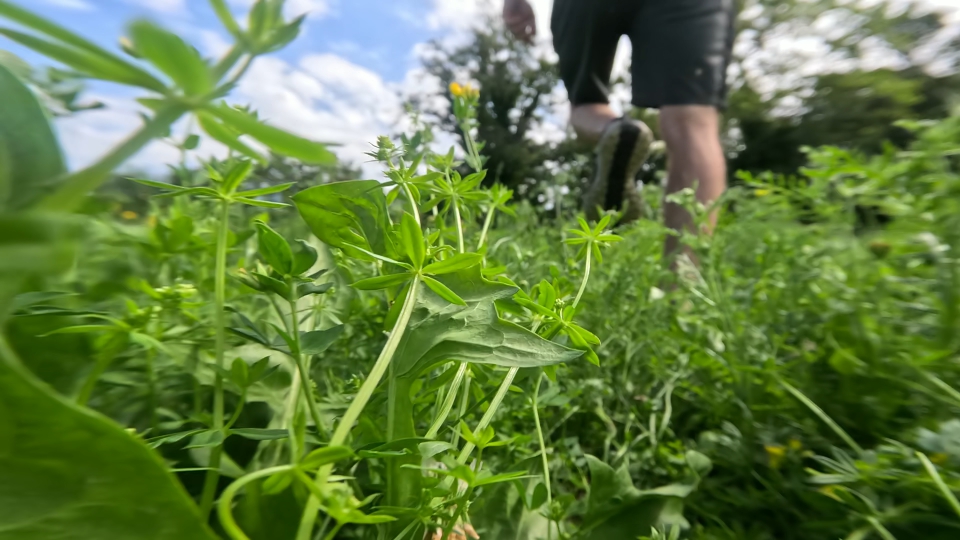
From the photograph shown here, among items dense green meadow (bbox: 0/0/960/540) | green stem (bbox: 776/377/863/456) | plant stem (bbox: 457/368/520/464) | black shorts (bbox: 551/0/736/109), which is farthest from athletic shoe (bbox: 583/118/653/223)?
plant stem (bbox: 457/368/520/464)

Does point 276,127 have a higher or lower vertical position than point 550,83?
lower

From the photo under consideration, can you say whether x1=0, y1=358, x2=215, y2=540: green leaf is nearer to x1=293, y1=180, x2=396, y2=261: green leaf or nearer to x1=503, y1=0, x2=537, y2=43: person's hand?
x1=293, y1=180, x2=396, y2=261: green leaf

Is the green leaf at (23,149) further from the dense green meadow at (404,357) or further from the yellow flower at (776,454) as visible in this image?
the yellow flower at (776,454)

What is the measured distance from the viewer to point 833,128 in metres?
5.81

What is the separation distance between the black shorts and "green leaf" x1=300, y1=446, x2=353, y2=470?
5.31 feet

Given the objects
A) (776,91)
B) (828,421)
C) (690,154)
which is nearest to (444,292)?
(828,421)

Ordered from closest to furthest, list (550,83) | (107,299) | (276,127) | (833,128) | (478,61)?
(276,127)
(107,299)
(478,61)
(550,83)
(833,128)

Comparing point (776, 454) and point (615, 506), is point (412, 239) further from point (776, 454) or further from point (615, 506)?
point (776, 454)

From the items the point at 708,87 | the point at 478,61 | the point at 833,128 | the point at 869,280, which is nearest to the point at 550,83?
the point at 478,61

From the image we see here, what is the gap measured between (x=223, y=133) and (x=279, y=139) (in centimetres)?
2

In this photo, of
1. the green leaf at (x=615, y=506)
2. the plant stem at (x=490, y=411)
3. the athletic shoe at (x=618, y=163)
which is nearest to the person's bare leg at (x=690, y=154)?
the athletic shoe at (x=618, y=163)

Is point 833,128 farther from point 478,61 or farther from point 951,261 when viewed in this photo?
point 951,261

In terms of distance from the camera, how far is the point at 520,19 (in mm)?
2016

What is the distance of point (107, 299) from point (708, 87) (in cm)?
156
